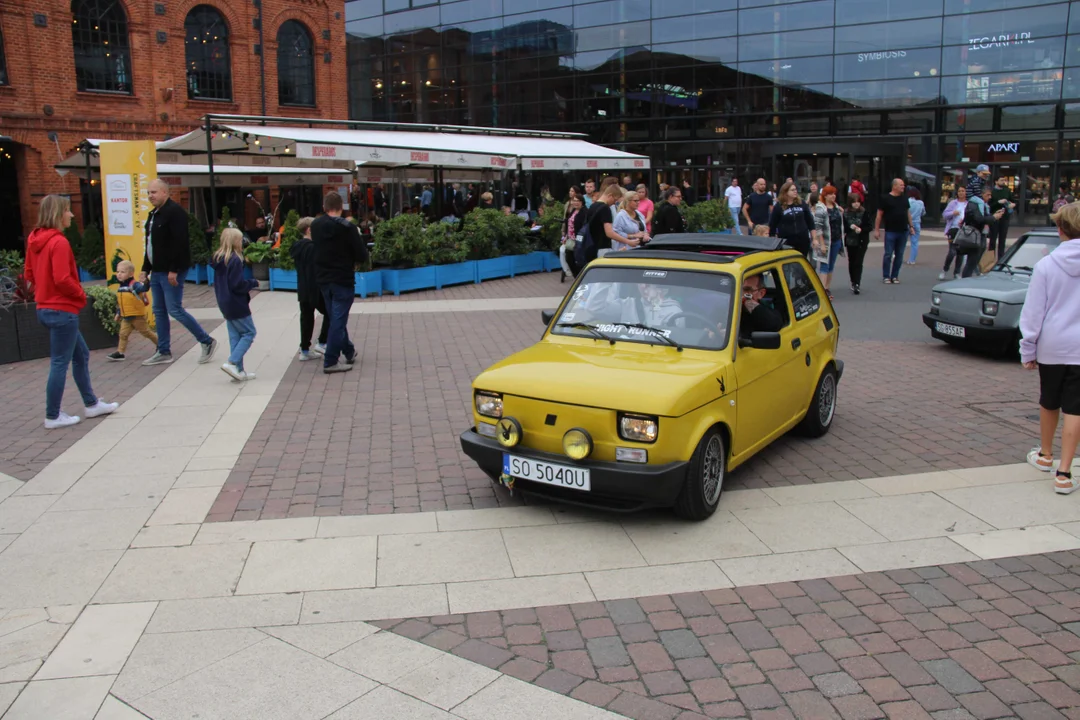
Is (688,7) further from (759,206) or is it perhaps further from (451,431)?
(451,431)

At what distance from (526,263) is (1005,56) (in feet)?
66.2

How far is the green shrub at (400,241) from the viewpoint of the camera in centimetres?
1592

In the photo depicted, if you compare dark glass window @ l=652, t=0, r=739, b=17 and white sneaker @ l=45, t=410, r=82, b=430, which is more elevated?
dark glass window @ l=652, t=0, r=739, b=17

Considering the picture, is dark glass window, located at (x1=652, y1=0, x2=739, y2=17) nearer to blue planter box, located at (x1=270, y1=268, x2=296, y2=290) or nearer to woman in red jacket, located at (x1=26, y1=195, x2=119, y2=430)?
blue planter box, located at (x1=270, y1=268, x2=296, y2=290)

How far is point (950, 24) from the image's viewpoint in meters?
29.9

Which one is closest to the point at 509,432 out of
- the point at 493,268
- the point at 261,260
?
the point at 261,260

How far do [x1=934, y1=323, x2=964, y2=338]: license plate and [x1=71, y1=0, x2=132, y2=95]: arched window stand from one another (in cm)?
2391

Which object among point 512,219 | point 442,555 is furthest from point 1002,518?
point 512,219

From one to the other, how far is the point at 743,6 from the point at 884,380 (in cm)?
2692

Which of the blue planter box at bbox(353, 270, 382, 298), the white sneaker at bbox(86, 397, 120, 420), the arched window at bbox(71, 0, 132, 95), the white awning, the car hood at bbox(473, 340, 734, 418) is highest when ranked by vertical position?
the arched window at bbox(71, 0, 132, 95)

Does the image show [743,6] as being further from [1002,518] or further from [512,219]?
[1002,518]

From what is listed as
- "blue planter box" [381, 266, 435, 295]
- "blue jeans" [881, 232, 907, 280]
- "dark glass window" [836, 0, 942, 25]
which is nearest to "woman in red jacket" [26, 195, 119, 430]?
"blue planter box" [381, 266, 435, 295]

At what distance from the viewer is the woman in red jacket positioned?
740 cm

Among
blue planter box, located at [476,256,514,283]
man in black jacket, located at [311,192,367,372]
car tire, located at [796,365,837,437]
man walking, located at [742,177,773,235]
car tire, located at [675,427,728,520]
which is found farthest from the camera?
blue planter box, located at [476,256,514,283]
